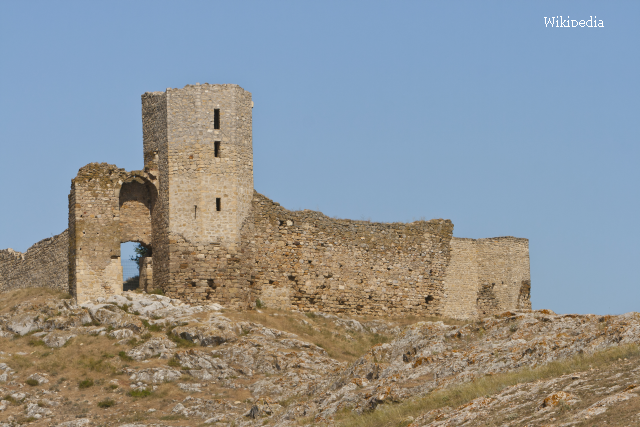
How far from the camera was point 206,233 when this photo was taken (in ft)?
85.1

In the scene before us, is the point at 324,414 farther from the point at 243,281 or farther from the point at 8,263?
the point at 8,263

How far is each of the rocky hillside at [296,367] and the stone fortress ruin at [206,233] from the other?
106cm

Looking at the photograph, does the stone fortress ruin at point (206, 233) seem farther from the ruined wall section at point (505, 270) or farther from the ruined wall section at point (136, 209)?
the ruined wall section at point (505, 270)

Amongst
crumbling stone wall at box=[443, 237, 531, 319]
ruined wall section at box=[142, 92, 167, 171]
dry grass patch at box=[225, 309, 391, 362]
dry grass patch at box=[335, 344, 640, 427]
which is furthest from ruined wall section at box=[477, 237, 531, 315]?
dry grass patch at box=[335, 344, 640, 427]

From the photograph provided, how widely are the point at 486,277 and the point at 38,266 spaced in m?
17.4

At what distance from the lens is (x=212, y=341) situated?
2317 cm

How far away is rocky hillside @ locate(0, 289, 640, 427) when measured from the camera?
447 inches

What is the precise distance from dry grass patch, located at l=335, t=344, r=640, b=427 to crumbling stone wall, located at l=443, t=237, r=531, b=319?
19.1 meters

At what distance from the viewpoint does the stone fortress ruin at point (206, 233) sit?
25844 mm

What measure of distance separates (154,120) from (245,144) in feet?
10.3

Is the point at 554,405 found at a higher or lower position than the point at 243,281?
lower

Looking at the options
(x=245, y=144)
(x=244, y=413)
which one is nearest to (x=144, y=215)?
(x=245, y=144)

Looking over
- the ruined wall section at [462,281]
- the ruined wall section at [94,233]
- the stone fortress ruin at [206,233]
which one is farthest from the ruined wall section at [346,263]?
the ruined wall section at [94,233]

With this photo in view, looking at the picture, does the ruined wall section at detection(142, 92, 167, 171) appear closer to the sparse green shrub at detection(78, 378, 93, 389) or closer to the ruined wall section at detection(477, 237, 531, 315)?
the sparse green shrub at detection(78, 378, 93, 389)
